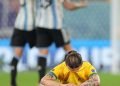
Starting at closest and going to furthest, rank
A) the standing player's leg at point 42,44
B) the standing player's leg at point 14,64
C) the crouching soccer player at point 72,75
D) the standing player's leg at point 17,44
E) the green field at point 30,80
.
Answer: the crouching soccer player at point 72,75 → the standing player's leg at point 42,44 → the standing player's leg at point 14,64 → the standing player's leg at point 17,44 → the green field at point 30,80

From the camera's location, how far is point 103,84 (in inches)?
471

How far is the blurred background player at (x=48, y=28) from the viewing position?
10.4 m

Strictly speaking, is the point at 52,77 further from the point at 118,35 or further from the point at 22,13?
the point at 118,35

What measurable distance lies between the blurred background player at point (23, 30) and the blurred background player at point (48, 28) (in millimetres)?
171

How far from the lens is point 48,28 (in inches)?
410

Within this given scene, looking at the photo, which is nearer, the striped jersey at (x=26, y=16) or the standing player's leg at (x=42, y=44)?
the standing player's leg at (x=42, y=44)

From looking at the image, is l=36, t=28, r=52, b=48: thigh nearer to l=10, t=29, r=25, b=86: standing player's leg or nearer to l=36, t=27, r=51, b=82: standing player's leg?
l=36, t=27, r=51, b=82: standing player's leg

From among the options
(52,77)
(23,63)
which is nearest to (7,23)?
(23,63)

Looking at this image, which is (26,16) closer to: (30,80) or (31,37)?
(31,37)

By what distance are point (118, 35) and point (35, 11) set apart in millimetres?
5798

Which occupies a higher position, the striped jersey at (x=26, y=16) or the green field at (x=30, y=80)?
the striped jersey at (x=26, y=16)

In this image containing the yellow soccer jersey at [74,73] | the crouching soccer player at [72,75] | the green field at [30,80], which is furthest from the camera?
the green field at [30,80]

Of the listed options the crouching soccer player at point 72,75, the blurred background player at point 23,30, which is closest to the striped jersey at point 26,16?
the blurred background player at point 23,30

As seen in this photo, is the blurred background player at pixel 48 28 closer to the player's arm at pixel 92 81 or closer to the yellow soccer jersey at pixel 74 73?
the yellow soccer jersey at pixel 74 73
